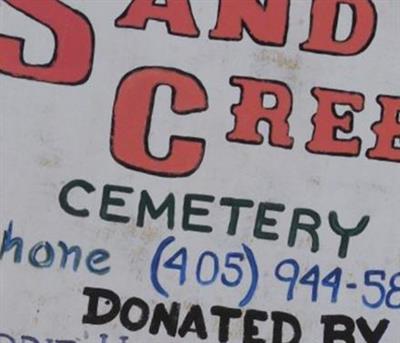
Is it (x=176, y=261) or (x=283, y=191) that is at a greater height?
(x=283, y=191)

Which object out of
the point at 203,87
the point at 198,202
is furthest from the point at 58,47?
the point at 198,202

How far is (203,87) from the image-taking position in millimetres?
1756

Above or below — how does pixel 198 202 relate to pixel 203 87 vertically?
below

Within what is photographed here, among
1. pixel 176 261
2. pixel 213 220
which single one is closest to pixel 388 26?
pixel 213 220

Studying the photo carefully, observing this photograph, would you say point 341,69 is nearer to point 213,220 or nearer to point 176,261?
point 213,220

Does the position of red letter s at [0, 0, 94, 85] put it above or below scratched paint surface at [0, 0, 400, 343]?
above

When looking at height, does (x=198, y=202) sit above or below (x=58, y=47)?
below

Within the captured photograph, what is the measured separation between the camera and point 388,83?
5.83 ft

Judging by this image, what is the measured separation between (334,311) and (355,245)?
15 centimetres

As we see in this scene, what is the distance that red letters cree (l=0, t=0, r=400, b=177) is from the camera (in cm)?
173

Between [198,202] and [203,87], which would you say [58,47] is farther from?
[198,202]

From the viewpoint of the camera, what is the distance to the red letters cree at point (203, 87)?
5.69 feet

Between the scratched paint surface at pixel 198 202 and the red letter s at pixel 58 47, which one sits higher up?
the red letter s at pixel 58 47

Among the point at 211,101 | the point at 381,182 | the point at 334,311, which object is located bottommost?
the point at 334,311
